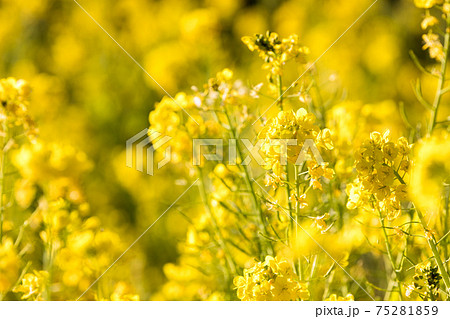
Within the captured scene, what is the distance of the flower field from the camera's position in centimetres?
145

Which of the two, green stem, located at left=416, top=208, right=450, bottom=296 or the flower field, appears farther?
the flower field

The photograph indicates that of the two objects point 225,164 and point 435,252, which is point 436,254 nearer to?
point 435,252

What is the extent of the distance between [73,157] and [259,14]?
4.26 metres

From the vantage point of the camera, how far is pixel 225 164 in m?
1.89

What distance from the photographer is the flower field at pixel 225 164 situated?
145 centimetres

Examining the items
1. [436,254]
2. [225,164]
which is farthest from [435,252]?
[225,164]

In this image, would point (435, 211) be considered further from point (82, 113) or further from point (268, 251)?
point (82, 113)

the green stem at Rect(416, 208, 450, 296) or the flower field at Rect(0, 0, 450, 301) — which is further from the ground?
the flower field at Rect(0, 0, 450, 301)

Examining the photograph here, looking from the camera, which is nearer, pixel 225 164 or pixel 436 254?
pixel 436 254

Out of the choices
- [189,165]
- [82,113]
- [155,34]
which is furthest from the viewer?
[155,34]

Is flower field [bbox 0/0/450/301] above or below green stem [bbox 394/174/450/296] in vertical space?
above

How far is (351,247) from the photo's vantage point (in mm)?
1765

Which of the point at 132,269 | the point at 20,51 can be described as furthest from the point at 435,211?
the point at 20,51

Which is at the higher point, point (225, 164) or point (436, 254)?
point (225, 164)
